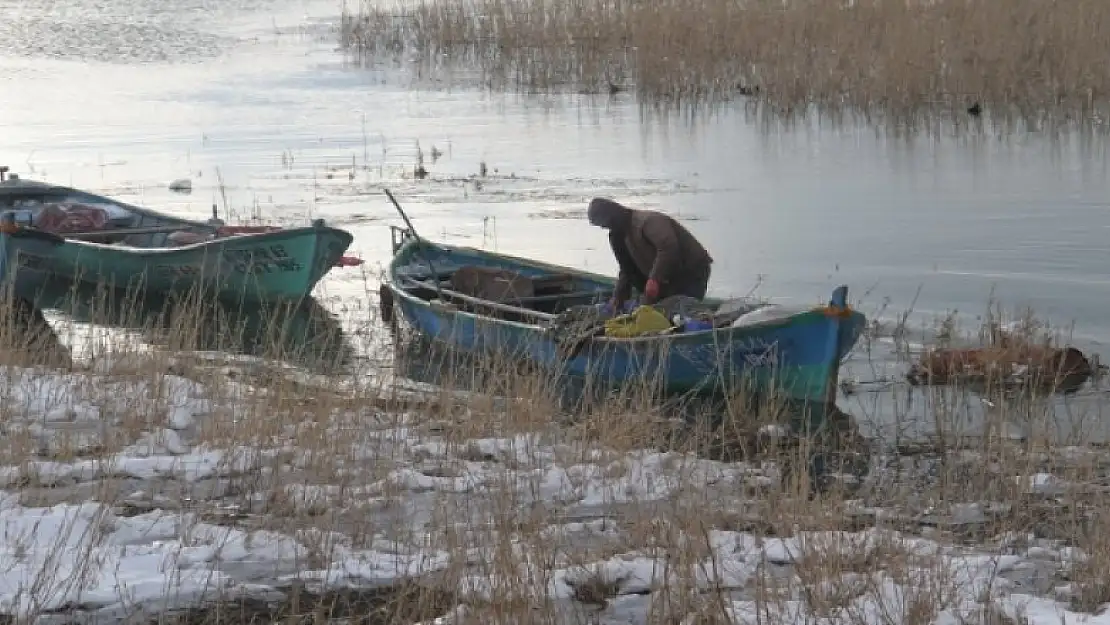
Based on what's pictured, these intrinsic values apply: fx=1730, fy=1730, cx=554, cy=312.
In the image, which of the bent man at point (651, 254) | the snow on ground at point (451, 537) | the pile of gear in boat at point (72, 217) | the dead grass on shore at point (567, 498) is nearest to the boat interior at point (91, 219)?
the pile of gear in boat at point (72, 217)

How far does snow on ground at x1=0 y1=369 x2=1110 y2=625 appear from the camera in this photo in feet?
18.4

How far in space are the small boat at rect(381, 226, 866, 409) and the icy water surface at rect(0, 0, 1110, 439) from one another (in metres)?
1.23

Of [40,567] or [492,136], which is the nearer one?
[40,567]

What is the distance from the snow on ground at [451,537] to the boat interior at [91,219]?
678cm

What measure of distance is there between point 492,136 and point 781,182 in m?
5.43

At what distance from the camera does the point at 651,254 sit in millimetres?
11328

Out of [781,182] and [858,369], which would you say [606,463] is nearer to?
[858,369]

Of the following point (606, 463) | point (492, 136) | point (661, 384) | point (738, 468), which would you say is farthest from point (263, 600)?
point (492, 136)

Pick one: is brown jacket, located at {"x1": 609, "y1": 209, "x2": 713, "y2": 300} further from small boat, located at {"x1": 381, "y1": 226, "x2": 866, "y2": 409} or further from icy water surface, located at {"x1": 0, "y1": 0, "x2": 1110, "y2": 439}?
icy water surface, located at {"x1": 0, "y1": 0, "x2": 1110, "y2": 439}

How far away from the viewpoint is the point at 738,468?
322 inches

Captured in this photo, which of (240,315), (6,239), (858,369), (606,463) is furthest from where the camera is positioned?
(6,239)

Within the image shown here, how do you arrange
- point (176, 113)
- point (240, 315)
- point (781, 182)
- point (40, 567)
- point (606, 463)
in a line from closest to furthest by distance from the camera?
point (40, 567), point (606, 463), point (240, 315), point (781, 182), point (176, 113)

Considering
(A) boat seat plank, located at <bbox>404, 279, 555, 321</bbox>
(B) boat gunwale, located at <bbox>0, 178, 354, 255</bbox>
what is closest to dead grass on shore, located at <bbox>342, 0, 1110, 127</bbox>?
(B) boat gunwale, located at <bbox>0, 178, 354, 255</bbox>

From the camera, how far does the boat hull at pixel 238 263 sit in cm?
1370
